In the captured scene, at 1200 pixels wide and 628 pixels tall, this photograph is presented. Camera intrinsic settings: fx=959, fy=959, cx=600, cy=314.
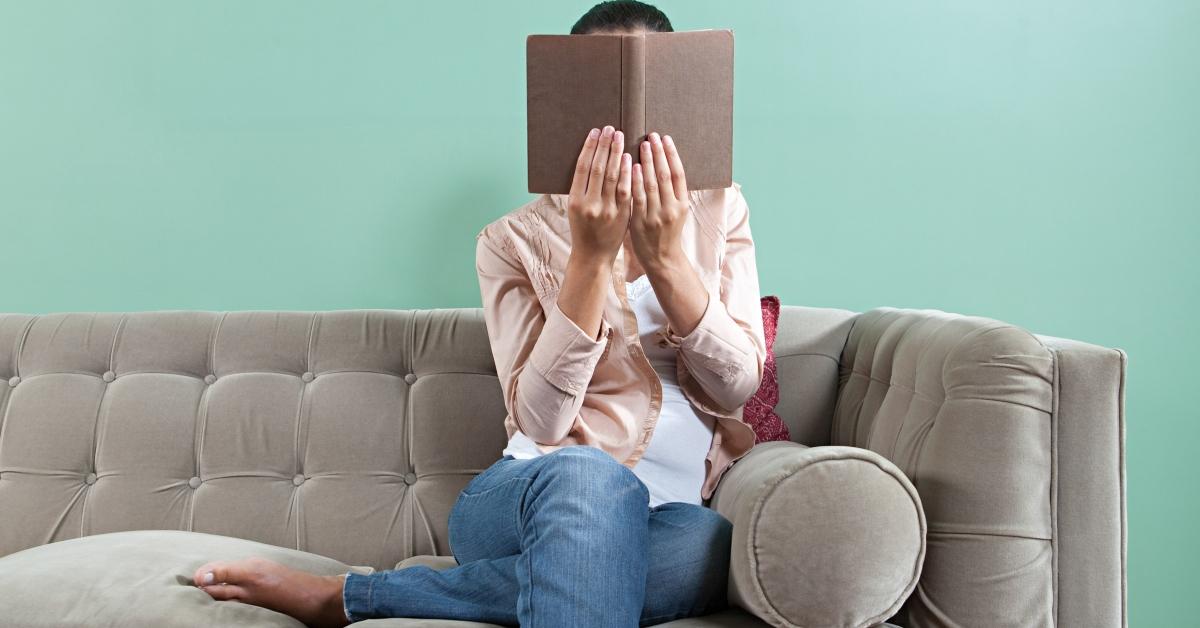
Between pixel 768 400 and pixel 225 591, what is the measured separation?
831mm

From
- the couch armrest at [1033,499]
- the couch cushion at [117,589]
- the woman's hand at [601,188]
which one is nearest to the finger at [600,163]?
the woman's hand at [601,188]

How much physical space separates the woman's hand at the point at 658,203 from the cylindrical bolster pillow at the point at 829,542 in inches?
13.8

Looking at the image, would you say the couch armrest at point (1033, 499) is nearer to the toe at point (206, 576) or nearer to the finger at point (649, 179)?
the finger at point (649, 179)

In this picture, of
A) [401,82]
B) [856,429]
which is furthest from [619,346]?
[401,82]

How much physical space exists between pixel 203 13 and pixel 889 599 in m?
1.65

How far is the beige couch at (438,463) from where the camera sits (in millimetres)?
989

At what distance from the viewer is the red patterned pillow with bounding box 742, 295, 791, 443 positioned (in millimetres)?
1486

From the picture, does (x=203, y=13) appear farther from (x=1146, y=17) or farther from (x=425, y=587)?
(x=1146, y=17)

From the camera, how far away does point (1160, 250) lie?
1.85 m

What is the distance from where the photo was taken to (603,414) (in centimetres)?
134

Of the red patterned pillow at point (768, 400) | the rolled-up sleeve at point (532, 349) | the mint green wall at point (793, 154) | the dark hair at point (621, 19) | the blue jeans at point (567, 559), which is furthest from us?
the mint green wall at point (793, 154)

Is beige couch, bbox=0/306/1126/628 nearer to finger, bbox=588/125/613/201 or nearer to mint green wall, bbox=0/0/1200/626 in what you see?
mint green wall, bbox=0/0/1200/626

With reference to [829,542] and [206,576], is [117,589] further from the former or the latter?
[829,542]

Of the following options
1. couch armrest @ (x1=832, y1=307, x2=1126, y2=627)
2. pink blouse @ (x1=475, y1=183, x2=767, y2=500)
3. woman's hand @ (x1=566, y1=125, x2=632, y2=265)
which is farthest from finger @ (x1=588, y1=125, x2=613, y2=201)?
couch armrest @ (x1=832, y1=307, x2=1126, y2=627)
